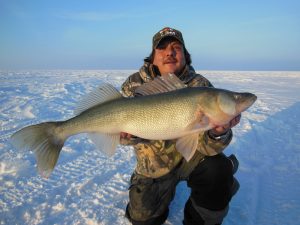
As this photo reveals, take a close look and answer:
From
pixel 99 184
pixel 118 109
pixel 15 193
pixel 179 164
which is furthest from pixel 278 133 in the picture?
pixel 15 193

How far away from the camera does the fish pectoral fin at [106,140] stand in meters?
2.81

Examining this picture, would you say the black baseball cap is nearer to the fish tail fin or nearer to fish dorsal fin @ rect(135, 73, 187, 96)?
fish dorsal fin @ rect(135, 73, 187, 96)

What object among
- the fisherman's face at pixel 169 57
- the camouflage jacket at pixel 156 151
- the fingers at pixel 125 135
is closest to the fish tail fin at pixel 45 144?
the fingers at pixel 125 135

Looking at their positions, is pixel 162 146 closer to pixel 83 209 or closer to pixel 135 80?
pixel 135 80

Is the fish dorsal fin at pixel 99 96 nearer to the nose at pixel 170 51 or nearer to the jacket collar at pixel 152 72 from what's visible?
the jacket collar at pixel 152 72

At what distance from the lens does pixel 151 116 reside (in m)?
2.57

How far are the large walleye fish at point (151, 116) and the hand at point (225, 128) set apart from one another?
0.09 meters

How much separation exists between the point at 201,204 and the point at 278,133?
3650 millimetres

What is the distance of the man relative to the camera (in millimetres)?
2924

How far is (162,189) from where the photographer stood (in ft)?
10.4

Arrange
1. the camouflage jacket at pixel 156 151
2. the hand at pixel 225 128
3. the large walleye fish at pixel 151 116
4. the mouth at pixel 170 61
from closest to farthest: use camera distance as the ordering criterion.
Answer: the large walleye fish at pixel 151 116 → the hand at pixel 225 128 → the camouflage jacket at pixel 156 151 → the mouth at pixel 170 61

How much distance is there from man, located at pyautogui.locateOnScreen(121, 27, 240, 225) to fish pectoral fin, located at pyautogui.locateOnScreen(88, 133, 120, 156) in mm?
152

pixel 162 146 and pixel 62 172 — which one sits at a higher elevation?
pixel 162 146

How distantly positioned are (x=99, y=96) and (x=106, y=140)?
1.40ft
